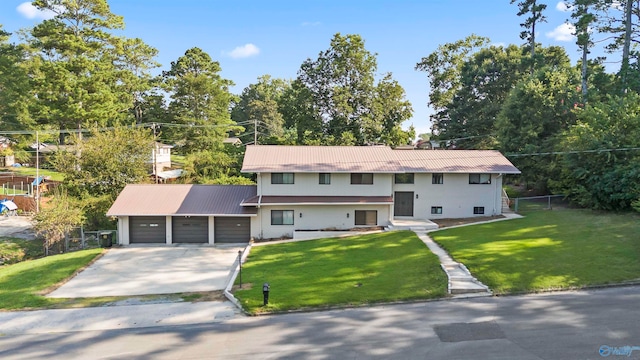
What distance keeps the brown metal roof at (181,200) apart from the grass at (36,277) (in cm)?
355

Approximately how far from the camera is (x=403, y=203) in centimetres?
3000

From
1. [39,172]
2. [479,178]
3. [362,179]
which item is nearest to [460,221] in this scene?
[479,178]

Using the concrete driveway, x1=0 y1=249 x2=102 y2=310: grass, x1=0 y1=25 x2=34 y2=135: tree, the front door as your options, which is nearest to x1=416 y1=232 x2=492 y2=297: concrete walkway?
the front door

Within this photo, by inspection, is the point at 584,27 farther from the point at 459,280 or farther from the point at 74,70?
the point at 74,70

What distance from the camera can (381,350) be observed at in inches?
436

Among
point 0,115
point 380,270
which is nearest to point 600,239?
point 380,270

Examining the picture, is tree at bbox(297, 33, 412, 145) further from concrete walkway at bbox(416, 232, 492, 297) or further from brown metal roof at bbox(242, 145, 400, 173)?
concrete walkway at bbox(416, 232, 492, 297)

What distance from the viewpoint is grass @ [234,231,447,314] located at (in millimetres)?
15289

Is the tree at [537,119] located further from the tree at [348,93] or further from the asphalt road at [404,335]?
the asphalt road at [404,335]

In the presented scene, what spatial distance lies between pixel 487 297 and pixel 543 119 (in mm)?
26011

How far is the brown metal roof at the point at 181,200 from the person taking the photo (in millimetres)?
27094

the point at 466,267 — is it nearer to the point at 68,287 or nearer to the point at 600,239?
the point at 600,239

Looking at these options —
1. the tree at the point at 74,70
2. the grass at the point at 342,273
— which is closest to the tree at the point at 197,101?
the tree at the point at 74,70

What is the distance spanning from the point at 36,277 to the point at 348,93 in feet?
108
